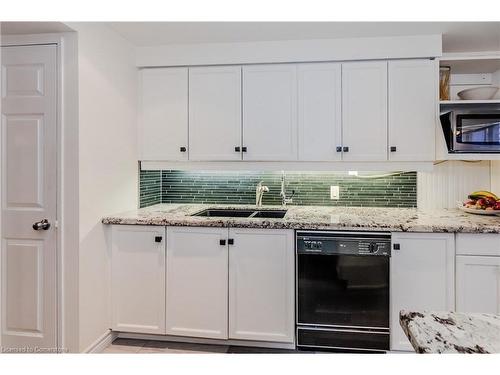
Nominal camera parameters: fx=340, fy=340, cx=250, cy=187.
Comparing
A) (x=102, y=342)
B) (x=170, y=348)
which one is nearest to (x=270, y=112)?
(x=170, y=348)

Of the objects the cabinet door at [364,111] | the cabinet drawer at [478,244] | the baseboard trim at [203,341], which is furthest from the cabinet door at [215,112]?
the cabinet drawer at [478,244]

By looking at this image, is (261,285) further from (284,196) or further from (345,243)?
(284,196)

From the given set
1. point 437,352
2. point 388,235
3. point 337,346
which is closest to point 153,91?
point 388,235

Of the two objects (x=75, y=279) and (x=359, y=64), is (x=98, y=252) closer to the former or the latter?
(x=75, y=279)

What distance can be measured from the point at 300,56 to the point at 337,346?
2060 millimetres

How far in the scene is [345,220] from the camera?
2256mm

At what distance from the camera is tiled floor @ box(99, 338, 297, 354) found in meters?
2.31

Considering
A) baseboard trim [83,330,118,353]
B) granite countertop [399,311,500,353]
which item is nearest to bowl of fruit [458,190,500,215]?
granite countertop [399,311,500,353]

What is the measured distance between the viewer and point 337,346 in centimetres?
219

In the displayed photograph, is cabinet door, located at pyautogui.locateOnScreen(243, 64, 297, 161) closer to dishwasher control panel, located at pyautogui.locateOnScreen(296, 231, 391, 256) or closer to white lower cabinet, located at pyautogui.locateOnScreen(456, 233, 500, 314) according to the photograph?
dishwasher control panel, located at pyautogui.locateOnScreen(296, 231, 391, 256)

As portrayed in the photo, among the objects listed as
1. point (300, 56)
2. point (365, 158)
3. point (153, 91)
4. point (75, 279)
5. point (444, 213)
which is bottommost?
point (75, 279)

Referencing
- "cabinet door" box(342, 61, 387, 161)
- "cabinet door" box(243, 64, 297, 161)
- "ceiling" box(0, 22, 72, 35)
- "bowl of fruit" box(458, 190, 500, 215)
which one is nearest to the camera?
"ceiling" box(0, 22, 72, 35)

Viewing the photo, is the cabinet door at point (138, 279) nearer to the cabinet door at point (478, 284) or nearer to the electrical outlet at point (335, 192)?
the electrical outlet at point (335, 192)

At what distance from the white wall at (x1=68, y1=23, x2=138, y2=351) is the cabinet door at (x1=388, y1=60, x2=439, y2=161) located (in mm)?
2002
